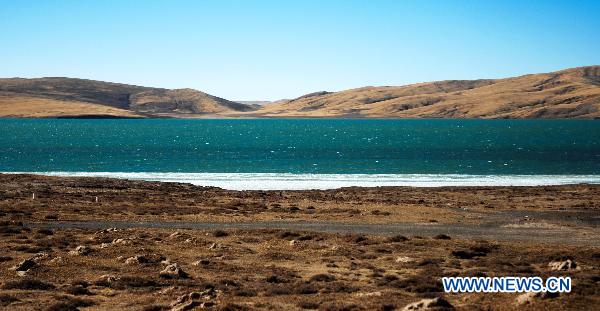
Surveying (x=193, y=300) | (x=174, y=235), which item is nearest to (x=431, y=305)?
(x=193, y=300)

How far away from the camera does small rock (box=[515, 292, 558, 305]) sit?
60.9ft

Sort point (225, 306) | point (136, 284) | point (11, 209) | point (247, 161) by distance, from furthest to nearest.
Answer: point (247, 161) → point (11, 209) → point (136, 284) → point (225, 306)

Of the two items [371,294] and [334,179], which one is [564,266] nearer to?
[371,294]

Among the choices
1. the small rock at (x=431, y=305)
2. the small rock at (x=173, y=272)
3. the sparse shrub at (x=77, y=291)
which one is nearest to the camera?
the small rock at (x=431, y=305)

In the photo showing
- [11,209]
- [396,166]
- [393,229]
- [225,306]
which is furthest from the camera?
[396,166]

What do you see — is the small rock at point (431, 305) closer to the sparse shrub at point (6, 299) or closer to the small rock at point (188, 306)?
the small rock at point (188, 306)

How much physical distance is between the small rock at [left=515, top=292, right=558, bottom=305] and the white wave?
5087 centimetres

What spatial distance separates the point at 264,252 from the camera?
3041 centimetres

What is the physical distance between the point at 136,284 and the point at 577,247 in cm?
2106

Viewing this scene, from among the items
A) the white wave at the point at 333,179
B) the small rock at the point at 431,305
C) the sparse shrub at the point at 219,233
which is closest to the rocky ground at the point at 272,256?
the small rock at the point at 431,305

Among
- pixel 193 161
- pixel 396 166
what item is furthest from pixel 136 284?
pixel 193 161

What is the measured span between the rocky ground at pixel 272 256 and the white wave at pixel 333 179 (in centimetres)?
1828

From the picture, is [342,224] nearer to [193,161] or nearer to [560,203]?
[560,203]

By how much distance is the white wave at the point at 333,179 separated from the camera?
72.3 m
